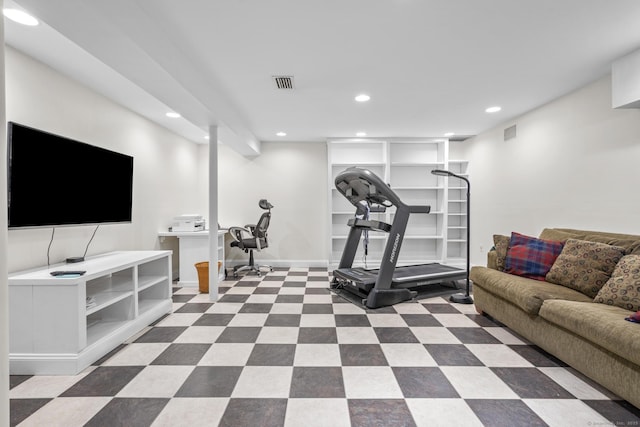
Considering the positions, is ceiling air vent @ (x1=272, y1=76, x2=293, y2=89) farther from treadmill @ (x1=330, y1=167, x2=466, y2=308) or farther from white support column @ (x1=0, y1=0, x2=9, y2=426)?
white support column @ (x1=0, y1=0, x2=9, y2=426)

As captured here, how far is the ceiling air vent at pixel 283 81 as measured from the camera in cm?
287

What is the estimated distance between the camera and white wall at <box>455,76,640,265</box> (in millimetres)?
2689

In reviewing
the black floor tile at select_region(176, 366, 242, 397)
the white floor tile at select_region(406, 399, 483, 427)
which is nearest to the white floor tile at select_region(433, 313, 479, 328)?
the white floor tile at select_region(406, 399, 483, 427)

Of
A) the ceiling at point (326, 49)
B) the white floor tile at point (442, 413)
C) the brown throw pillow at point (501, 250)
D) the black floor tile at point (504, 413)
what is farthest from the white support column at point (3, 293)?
the brown throw pillow at point (501, 250)

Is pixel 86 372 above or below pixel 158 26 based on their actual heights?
below

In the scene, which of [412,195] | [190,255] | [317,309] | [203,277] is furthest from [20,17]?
[412,195]

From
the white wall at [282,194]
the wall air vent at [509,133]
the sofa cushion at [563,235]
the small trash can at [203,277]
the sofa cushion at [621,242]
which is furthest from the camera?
the white wall at [282,194]

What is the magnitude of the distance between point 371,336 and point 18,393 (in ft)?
7.87

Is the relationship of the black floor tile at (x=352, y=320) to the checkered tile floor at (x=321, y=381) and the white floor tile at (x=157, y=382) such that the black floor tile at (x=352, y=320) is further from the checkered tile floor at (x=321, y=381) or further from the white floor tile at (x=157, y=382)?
the white floor tile at (x=157, y=382)

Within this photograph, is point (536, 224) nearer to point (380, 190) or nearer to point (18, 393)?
point (380, 190)

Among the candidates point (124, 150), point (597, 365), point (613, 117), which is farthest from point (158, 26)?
point (613, 117)

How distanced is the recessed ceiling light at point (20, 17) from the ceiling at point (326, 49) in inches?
2.5

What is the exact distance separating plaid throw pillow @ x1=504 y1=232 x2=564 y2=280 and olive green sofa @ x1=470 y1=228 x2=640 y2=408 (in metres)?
0.09

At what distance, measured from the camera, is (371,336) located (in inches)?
102
